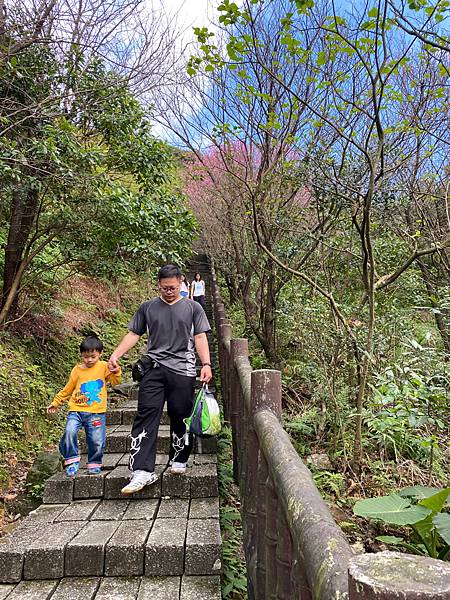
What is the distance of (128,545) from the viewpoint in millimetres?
2998

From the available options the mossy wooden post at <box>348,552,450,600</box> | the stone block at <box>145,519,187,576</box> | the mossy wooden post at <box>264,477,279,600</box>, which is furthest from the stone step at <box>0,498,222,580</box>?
the mossy wooden post at <box>348,552,450,600</box>

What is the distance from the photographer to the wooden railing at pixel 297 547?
759mm

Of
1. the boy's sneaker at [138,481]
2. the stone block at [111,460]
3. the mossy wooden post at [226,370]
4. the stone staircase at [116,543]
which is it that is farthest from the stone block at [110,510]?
the mossy wooden post at [226,370]

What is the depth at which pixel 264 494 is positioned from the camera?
2.14 meters

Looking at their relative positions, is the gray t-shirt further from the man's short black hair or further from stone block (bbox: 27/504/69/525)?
stone block (bbox: 27/504/69/525)

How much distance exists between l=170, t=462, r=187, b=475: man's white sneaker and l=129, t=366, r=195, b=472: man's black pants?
3cm

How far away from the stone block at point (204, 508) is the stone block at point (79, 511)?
73cm

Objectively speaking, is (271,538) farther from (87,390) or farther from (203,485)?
(87,390)

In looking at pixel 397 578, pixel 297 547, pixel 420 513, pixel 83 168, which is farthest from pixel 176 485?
pixel 83 168

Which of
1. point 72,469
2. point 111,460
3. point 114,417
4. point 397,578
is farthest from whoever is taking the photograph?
point 114,417

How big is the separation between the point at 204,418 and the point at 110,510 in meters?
0.95

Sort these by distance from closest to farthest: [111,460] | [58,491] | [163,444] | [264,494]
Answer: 1. [264,494]
2. [58,491]
3. [111,460]
4. [163,444]

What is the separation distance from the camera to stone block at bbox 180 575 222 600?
2729 mm

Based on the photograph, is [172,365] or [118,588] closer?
[118,588]
